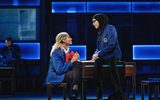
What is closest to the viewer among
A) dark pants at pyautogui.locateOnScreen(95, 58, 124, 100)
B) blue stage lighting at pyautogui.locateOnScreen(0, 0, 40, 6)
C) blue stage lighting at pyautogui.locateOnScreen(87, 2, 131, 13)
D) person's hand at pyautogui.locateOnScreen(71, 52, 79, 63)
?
person's hand at pyautogui.locateOnScreen(71, 52, 79, 63)

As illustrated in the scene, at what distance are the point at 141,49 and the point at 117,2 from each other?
1724 mm

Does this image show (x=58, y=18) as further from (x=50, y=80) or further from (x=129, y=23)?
(x=50, y=80)

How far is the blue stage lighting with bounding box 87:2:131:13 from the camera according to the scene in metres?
15.0

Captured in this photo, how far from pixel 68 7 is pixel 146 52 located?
294 cm

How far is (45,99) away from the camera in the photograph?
1067 centimetres

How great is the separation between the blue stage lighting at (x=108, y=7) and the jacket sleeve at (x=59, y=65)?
747cm

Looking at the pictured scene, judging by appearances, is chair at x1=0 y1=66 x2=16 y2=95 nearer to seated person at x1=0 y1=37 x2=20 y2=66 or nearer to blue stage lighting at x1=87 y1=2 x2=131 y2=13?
seated person at x1=0 y1=37 x2=20 y2=66

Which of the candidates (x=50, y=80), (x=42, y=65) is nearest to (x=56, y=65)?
(x=50, y=80)

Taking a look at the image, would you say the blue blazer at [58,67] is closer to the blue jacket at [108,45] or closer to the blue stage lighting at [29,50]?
the blue jacket at [108,45]

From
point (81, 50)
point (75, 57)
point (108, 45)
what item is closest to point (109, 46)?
point (108, 45)

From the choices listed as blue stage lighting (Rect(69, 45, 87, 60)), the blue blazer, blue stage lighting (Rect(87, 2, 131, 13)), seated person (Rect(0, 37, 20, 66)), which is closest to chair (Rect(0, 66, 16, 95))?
seated person (Rect(0, 37, 20, 66))

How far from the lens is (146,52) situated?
15.0m

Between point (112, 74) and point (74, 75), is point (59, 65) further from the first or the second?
point (112, 74)

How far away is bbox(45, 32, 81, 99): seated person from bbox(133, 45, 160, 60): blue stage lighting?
7438 mm
